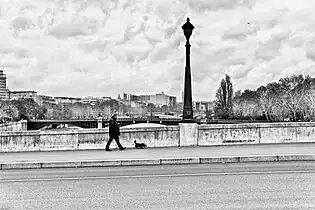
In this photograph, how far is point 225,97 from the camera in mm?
140750

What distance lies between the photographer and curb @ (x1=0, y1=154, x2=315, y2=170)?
1587 cm

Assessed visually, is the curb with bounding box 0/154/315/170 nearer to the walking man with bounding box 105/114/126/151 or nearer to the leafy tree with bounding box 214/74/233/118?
the walking man with bounding box 105/114/126/151

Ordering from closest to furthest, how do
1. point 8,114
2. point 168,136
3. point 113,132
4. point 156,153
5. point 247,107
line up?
point 156,153 < point 113,132 < point 168,136 < point 8,114 < point 247,107

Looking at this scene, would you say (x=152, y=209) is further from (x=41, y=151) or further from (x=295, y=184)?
(x=41, y=151)

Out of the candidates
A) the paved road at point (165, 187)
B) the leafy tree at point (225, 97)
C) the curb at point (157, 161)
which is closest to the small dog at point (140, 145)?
the curb at point (157, 161)

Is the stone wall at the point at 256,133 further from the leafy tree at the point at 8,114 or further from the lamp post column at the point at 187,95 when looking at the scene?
the leafy tree at the point at 8,114

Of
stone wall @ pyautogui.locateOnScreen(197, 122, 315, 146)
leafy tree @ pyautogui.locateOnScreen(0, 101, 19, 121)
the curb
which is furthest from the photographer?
leafy tree @ pyautogui.locateOnScreen(0, 101, 19, 121)

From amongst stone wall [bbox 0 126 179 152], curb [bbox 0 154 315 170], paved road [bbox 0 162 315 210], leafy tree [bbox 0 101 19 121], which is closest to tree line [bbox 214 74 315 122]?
leafy tree [bbox 0 101 19 121]

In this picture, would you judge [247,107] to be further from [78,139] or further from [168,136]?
[78,139]

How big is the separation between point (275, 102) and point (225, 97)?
29587 millimetres

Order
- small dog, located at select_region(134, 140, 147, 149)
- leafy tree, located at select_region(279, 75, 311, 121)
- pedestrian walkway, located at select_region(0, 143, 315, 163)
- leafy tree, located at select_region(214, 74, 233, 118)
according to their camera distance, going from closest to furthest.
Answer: pedestrian walkway, located at select_region(0, 143, 315, 163) < small dog, located at select_region(134, 140, 147, 149) < leafy tree, located at select_region(279, 75, 311, 121) < leafy tree, located at select_region(214, 74, 233, 118)

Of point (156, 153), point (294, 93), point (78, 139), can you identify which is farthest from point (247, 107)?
point (156, 153)

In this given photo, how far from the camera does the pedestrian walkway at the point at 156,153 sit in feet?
56.1

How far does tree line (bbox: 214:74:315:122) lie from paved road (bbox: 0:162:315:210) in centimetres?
8468
